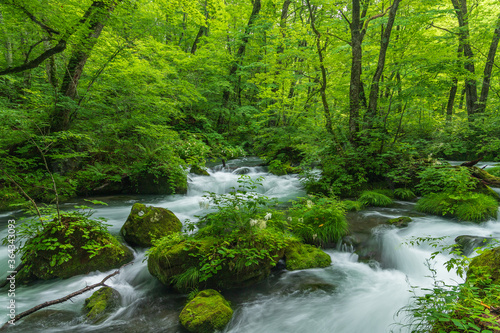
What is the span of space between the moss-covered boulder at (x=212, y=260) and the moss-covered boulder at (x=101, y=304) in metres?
0.63

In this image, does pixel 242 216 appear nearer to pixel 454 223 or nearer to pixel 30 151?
pixel 454 223

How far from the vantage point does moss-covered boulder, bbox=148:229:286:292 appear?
3.77m

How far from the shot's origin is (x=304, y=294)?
13.1ft

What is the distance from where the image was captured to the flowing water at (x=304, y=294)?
131 inches

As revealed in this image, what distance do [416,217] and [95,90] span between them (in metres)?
10.4

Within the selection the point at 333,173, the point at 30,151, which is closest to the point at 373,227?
the point at 333,173

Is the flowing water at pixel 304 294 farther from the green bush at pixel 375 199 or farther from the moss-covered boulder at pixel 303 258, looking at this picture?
the green bush at pixel 375 199

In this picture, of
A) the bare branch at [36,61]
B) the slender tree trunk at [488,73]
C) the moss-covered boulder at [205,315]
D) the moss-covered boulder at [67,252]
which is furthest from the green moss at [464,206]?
the bare branch at [36,61]

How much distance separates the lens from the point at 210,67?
1330 centimetres

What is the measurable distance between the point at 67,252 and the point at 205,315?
276 centimetres

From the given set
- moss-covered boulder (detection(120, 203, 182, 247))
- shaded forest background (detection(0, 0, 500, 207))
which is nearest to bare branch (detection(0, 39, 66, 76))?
shaded forest background (detection(0, 0, 500, 207))

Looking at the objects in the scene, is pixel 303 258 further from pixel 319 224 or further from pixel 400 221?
pixel 400 221

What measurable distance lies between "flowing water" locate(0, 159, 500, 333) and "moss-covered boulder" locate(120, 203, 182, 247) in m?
0.47

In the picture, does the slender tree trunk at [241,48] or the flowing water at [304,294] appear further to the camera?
the slender tree trunk at [241,48]
